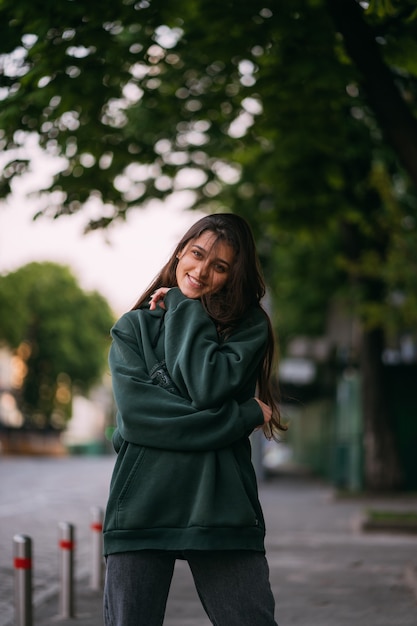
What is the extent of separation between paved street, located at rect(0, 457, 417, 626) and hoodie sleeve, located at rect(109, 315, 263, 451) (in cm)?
432

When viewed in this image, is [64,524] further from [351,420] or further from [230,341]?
[351,420]

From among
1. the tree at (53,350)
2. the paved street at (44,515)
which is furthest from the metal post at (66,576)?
the tree at (53,350)

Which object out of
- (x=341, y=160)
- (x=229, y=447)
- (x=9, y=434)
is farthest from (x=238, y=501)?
(x=9, y=434)

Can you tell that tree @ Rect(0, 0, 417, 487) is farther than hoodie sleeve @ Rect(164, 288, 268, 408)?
Yes

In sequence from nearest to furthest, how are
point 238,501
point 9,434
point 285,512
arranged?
1. point 238,501
2. point 285,512
3. point 9,434

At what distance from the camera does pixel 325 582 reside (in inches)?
373

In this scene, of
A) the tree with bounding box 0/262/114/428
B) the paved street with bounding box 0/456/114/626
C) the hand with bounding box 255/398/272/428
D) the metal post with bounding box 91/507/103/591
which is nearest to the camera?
the hand with bounding box 255/398/272/428

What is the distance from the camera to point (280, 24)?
8.79 metres

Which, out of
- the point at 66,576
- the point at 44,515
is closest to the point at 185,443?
the point at 66,576

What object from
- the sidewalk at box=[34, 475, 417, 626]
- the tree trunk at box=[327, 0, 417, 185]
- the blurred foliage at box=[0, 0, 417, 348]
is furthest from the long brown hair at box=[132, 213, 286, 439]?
the tree trunk at box=[327, 0, 417, 185]

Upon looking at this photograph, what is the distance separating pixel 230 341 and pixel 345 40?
5509 millimetres

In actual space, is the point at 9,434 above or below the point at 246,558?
below

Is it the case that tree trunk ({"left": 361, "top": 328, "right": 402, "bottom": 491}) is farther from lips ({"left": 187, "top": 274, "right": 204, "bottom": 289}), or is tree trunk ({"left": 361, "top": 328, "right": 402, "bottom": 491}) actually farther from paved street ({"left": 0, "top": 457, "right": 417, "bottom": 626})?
lips ({"left": 187, "top": 274, "right": 204, "bottom": 289})

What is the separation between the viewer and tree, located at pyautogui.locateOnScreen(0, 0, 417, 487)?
7988mm
